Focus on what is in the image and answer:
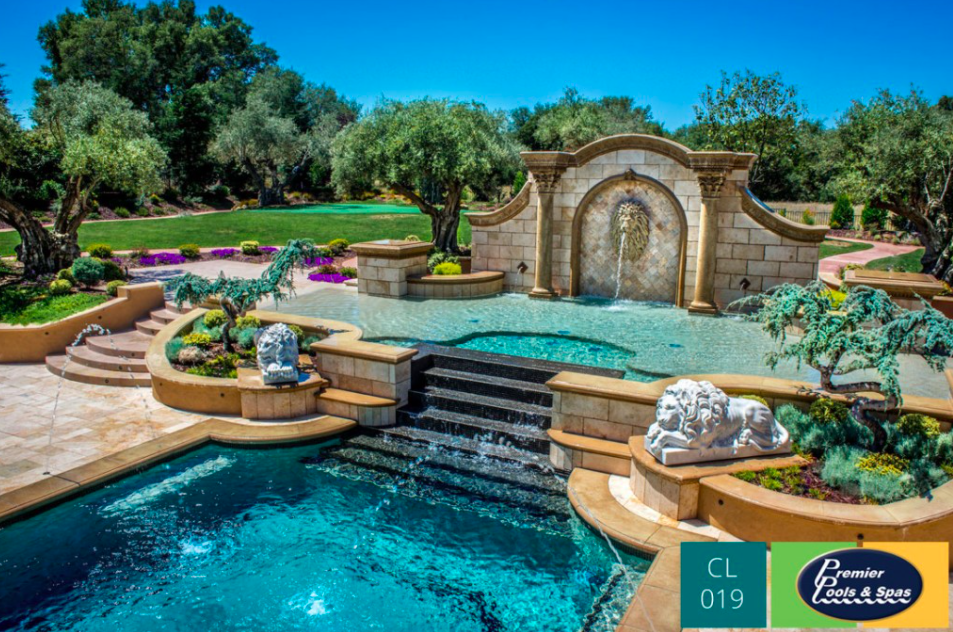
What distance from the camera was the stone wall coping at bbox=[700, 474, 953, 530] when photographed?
26.1 feet

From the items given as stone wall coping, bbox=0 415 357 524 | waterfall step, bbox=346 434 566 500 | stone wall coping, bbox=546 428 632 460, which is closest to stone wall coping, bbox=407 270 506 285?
stone wall coping, bbox=0 415 357 524

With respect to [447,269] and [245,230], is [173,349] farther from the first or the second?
[245,230]

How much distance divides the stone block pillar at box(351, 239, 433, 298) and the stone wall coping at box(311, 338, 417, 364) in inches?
292

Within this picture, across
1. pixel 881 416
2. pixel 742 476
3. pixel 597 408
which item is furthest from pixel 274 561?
pixel 881 416

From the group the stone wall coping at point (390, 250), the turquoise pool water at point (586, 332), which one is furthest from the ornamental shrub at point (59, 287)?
the stone wall coping at point (390, 250)

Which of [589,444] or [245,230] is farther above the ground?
[245,230]

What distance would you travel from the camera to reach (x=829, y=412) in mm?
9930

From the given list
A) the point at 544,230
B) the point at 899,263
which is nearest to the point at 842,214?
the point at 899,263

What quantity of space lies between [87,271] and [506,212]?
43.0ft

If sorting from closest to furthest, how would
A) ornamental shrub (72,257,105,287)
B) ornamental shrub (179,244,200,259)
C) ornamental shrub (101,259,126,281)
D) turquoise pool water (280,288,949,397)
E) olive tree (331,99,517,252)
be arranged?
turquoise pool water (280,288,949,397) < ornamental shrub (72,257,105,287) < ornamental shrub (101,259,126,281) < olive tree (331,99,517,252) < ornamental shrub (179,244,200,259)

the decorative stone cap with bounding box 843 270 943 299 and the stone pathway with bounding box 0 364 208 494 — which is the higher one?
the decorative stone cap with bounding box 843 270 943 299

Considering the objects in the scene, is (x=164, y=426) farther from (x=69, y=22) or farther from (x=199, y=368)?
(x=69, y=22)

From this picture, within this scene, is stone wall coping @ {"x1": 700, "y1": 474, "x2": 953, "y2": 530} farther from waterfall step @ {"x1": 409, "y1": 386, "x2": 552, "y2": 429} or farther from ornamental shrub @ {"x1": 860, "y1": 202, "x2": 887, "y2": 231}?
ornamental shrub @ {"x1": 860, "y1": 202, "x2": 887, "y2": 231}

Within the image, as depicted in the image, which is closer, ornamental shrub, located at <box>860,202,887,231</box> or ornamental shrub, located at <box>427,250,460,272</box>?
ornamental shrub, located at <box>427,250,460,272</box>
